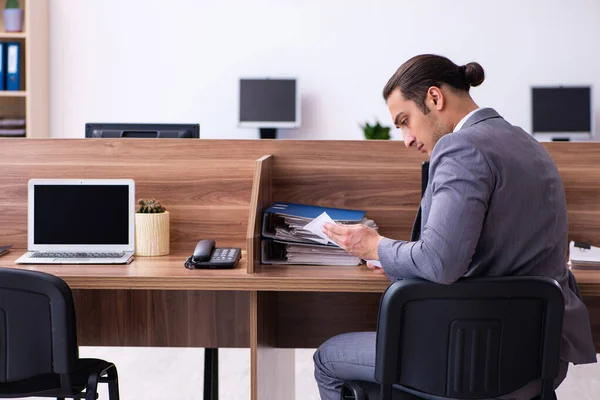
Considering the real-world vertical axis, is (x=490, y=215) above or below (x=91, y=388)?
above

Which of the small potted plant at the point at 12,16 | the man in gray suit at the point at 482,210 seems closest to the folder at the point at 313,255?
the man in gray suit at the point at 482,210

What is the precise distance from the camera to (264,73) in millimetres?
5570

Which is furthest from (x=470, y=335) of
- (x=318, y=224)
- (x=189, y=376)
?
(x=189, y=376)

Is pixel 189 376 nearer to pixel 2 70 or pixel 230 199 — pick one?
pixel 230 199

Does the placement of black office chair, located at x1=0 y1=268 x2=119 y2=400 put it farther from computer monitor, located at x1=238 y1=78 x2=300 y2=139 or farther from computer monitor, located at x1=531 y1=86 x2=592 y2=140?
computer monitor, located at x1=531 y1=86 x2=592 y2=140

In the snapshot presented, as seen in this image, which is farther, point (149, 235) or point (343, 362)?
point (149, 235)

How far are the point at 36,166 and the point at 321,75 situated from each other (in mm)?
3463

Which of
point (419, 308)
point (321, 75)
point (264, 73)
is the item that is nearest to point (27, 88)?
point (264, 73)

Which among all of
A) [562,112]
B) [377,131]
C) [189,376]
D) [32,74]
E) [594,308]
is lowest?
[189,376]

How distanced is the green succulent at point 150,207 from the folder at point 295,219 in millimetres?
358

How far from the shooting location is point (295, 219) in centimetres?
206

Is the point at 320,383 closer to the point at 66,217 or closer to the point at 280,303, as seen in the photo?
the point at 280,303

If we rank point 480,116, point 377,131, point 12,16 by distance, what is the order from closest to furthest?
point 480,116
point 377,131
point 12,16

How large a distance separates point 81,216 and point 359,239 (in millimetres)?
907
